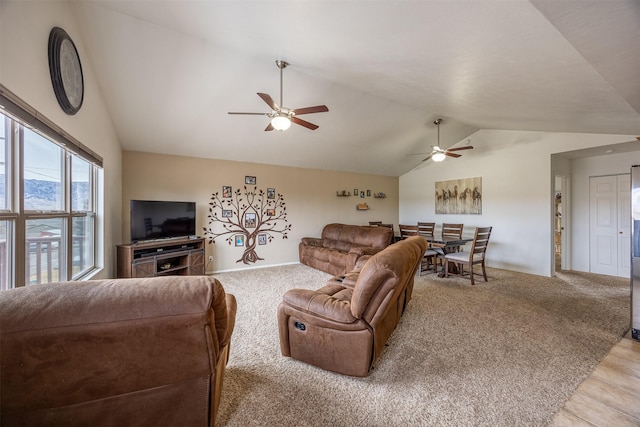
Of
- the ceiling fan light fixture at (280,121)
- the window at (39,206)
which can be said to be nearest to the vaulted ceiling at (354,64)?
the ceiling fan light fixture at (280,121)

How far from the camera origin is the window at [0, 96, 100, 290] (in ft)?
5.22

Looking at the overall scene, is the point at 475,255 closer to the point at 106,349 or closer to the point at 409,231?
the point at 409,231

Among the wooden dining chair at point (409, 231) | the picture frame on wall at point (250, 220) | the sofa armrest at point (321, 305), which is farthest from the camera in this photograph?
the picture frame on wall at point (250, 220)

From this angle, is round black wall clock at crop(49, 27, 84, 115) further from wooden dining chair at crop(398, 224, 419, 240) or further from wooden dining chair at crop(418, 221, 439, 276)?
wooden dining chair at crop(418, 221, 439, 276)

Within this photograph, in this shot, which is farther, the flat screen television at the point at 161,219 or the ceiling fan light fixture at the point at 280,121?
the flat screen television at the point at 161,219

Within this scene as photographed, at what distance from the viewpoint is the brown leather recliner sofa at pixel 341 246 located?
472 centimetres

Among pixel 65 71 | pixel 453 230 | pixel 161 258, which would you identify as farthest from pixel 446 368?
pixel 161 258

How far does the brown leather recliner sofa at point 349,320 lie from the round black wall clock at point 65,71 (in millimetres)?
2452

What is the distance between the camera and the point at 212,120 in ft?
13.6

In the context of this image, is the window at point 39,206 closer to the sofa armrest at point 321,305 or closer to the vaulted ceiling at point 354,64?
the vaulted ceiling at point 354,64

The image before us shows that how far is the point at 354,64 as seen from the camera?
2785mm

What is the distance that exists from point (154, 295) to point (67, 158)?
7.83 ft

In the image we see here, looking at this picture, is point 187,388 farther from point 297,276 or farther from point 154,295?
point 297,276

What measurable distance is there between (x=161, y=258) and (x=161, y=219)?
0.68m
